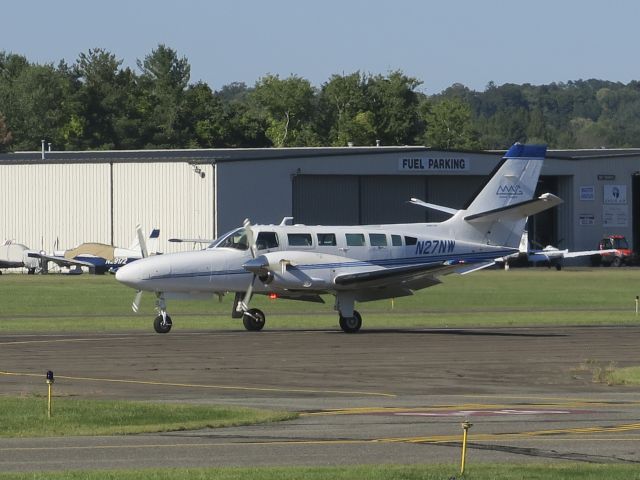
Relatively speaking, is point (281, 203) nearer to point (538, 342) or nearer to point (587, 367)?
point (538, 342)

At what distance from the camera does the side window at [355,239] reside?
36281mm

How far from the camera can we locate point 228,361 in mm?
27547

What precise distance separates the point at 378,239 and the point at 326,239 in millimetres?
1533

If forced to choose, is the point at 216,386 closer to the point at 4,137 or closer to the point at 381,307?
the point at 381,307

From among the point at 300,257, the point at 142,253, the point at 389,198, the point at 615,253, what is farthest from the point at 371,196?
the point at 300,257

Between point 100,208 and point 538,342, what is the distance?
51079mm

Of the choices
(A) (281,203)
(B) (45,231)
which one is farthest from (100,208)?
(A) (281,203)

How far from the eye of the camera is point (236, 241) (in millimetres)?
35406

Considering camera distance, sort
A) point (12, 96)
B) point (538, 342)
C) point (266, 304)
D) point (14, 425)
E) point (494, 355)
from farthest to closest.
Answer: point (12, 96) < point (266, 304) < point (538, 342) < point (494, 355) < point (14, 425)

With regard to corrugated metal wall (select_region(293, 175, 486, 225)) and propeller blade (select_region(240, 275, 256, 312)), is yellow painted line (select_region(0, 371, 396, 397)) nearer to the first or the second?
propeller blade (select_region(240, 275, 256, 312))

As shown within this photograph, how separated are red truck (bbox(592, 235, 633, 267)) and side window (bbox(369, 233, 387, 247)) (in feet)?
174

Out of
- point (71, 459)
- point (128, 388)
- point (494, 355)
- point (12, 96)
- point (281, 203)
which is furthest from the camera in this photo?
point (12, 96)

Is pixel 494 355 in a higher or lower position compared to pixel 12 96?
lower

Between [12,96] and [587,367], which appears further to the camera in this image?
[12,96]
